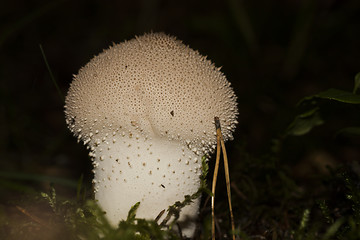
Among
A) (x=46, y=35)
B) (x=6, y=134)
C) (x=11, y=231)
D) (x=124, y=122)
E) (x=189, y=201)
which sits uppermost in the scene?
(x=46, y=35)

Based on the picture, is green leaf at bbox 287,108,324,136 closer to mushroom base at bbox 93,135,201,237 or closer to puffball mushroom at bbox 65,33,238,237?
puffball mushroom at bbox 65,33,238,237

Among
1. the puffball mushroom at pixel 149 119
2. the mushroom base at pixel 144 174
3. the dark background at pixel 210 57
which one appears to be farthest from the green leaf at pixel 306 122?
the mushroom base at pixel 144 174

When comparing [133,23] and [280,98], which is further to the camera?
[133,23]

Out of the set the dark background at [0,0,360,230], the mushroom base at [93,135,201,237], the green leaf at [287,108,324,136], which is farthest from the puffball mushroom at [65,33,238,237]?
the dark background at [0,0,360,230]

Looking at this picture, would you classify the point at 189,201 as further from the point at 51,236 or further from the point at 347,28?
the point at 347,28

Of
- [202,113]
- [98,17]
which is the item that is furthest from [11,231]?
[98,17]

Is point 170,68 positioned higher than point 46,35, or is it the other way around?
point 46,35

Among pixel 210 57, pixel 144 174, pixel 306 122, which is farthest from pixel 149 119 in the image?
pixel 210 57
